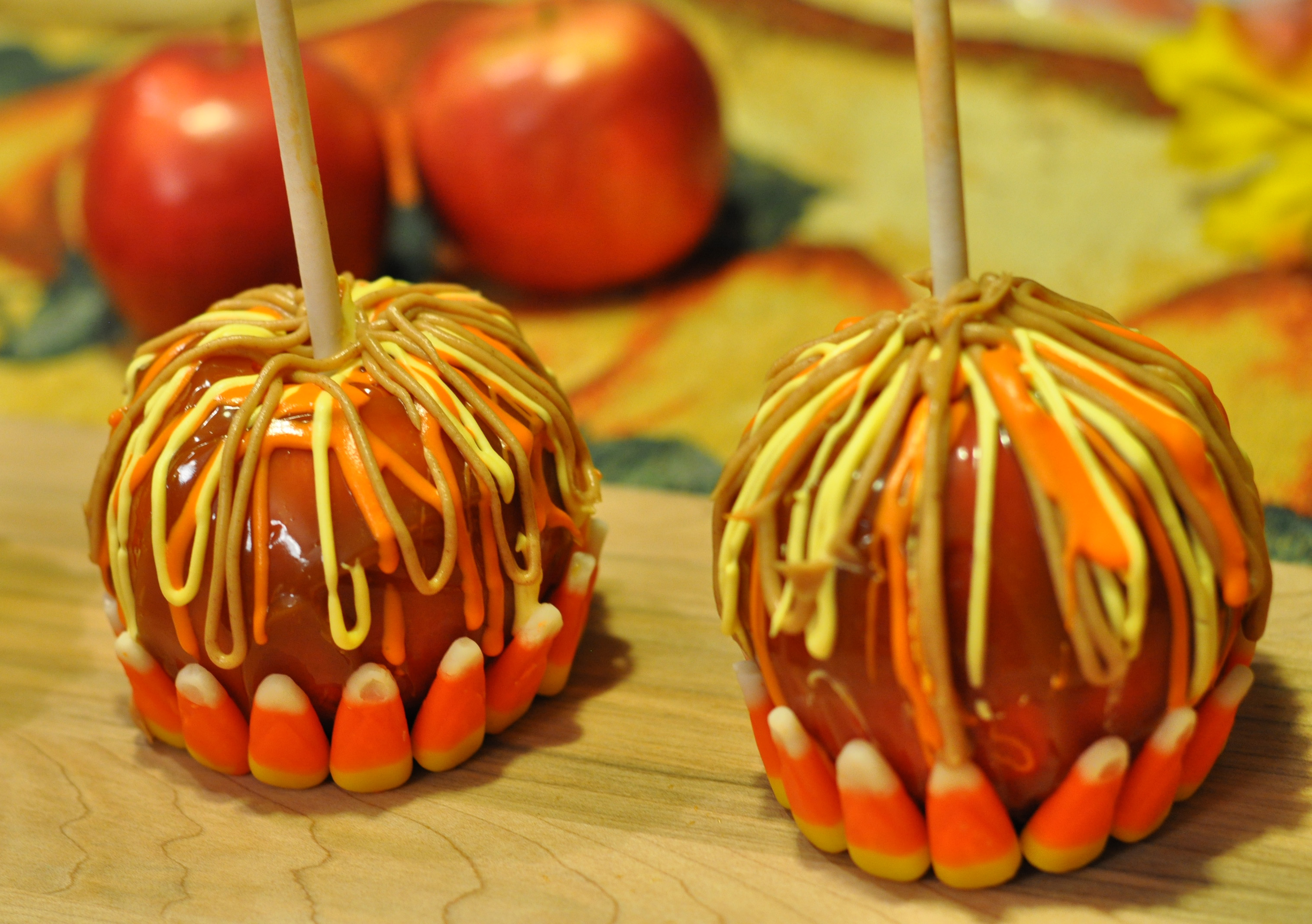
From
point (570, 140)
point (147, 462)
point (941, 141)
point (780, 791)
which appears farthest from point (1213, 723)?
point (570, 140)

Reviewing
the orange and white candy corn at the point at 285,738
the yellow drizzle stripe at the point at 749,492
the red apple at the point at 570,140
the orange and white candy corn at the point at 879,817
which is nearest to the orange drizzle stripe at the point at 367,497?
the orange and white candy corn at the point at 285,738

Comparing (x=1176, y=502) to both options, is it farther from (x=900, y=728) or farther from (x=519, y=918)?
(x=519, y=918)

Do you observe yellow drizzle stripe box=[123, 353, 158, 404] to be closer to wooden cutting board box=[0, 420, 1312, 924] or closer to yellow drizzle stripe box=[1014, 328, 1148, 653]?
wooden cutting board box=[0, 420, 1312, 924]

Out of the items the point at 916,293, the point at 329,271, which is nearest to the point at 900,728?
the point at 329,271

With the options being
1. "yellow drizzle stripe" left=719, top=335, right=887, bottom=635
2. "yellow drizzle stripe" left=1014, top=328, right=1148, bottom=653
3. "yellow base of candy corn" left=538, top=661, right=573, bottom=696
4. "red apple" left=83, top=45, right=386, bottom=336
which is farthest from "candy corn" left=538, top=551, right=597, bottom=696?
"red apple" left=83, top=45, right=386, bottom=336

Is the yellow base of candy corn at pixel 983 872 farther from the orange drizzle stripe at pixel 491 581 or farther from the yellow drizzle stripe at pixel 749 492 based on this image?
the orange drizzle stripe at pixel 491 581
